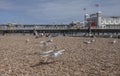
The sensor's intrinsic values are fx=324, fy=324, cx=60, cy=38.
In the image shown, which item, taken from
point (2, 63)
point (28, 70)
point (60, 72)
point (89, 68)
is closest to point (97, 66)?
point (89, 68)

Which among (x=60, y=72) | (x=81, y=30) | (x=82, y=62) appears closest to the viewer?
(x=60, y=72)

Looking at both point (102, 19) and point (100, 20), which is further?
point (102, 19)

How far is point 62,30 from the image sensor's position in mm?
81812

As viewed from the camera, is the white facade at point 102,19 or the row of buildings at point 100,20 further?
the white facade at point 102,19

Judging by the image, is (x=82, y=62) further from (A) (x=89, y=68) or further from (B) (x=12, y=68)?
(B) (x=12, y=68)

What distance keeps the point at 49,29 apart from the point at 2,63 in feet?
230

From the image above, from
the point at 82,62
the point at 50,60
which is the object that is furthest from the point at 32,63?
the point at 82,62

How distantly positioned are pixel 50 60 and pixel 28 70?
2.29 m

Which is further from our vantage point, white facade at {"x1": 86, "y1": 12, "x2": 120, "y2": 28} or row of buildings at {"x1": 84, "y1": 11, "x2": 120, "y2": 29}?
white facade at {"x1": 86, "y1": 12, "x2": 120, "y2": 28}

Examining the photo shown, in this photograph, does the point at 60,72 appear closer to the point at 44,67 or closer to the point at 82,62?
the point at 44,67

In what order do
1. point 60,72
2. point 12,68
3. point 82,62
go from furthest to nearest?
point 82,62, point 12,68, point 60,72

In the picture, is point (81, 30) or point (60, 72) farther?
point (81, 30)

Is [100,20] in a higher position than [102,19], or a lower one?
lower

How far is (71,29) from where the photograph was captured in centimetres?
8094
